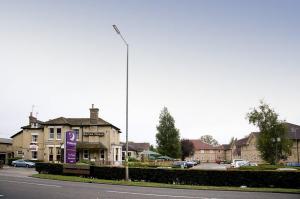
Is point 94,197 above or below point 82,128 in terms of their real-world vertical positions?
below

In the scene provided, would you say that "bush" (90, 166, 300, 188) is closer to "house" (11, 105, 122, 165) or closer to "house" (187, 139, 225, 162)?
"house" (11, 105, 122, 165)

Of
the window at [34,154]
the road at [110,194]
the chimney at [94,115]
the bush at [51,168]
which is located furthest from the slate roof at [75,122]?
the road at [110,194]

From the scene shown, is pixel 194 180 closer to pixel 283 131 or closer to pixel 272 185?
pixel 272 185

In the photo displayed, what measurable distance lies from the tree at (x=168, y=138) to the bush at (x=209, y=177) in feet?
187

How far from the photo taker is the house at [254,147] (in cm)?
9069

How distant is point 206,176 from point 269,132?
3703cm

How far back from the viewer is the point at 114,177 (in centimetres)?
2806

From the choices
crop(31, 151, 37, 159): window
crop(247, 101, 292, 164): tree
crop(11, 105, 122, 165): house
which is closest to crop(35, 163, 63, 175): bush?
crop(11, 105, 122, 165): house

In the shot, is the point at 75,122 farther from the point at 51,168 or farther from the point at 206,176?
the point at 206,176

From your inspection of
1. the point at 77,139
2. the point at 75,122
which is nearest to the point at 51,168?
the point at 77,139

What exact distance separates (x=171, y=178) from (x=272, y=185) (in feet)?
23.2

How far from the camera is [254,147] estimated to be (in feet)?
374

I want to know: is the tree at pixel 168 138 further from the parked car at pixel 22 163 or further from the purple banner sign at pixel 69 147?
the purple banner sign at pixel 69 147

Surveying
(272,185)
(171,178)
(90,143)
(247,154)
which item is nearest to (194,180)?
(171,178)
